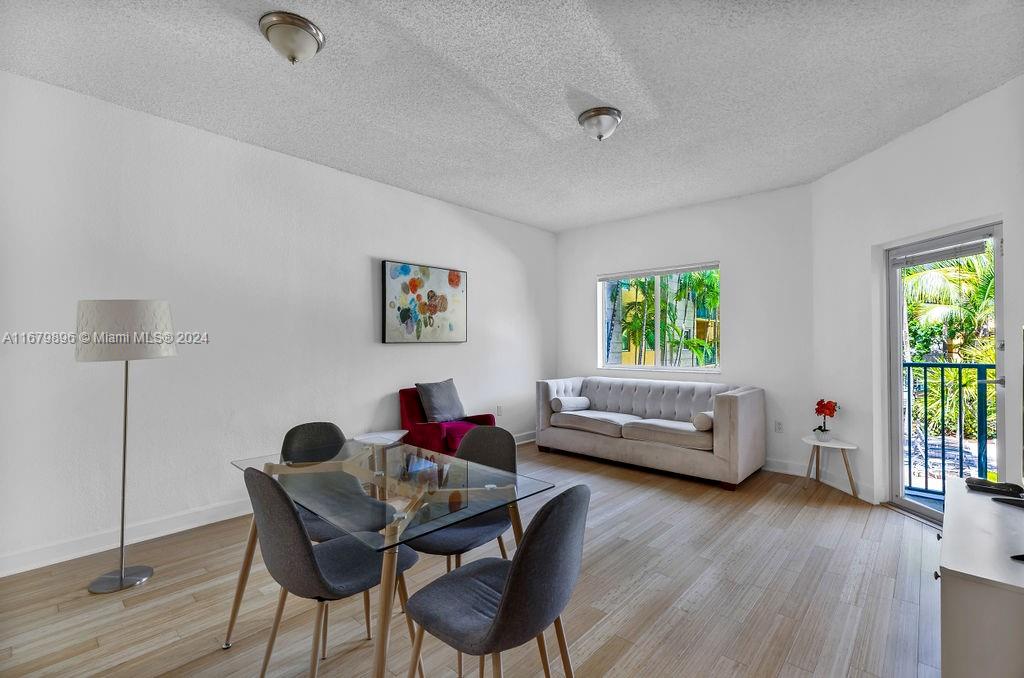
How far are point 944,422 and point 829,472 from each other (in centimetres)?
91

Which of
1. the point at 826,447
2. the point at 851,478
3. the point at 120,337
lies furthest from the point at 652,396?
the point at 120,337

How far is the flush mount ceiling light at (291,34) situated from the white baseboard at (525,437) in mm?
4375

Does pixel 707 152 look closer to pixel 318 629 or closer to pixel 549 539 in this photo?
pixel 549 539

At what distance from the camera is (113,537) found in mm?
2863

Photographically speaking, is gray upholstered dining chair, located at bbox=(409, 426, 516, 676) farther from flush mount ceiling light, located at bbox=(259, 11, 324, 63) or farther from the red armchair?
flush mount ceiling light, located at bbox=(259, 11, 324, 63)

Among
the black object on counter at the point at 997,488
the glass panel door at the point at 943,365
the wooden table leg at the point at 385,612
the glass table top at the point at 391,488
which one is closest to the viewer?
the wooden table leg at the point at 385,612

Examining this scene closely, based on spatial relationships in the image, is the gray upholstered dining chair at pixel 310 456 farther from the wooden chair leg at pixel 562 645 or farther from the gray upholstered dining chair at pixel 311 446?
the wooden chair leg at pixel 562 645

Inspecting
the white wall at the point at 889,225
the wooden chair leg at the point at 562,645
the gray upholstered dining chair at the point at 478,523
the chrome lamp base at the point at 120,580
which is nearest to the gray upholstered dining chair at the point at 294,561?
the gray upholstered dining chair at the point at 478,523

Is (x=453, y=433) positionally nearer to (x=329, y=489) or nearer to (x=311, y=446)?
(x=311, y=446)

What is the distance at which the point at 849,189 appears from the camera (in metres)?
3.80

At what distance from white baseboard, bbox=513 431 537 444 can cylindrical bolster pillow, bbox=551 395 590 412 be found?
2.25 feet

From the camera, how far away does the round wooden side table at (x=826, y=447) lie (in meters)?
3.70

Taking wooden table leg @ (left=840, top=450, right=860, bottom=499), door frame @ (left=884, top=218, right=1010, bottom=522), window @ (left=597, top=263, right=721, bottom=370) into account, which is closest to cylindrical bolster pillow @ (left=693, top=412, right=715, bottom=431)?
wooden table leg @ (left=840, top=450, right=860, bottom=499)

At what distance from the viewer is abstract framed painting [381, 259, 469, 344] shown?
4.31m
